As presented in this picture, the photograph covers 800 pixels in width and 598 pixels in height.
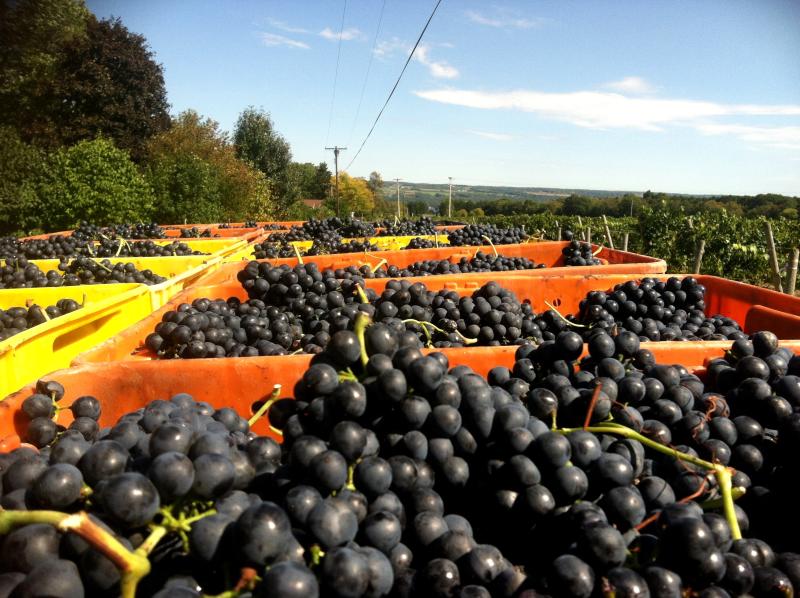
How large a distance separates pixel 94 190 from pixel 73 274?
505 inches

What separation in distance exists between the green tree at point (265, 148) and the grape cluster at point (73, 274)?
39037 millimetres

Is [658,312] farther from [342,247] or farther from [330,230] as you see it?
[330,230]

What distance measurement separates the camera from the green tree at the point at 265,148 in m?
42.4

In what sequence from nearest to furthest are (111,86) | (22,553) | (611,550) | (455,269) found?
(22,553) → (611,550) → (455,269) → (111,86)

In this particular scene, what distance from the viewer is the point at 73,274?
4.62 meters

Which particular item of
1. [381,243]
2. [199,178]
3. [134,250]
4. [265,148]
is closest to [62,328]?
[134,250]

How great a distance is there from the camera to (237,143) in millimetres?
43000

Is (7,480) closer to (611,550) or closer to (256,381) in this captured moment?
(256,381)

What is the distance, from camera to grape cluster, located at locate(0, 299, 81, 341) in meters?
3.23

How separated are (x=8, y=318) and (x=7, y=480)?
276 cm

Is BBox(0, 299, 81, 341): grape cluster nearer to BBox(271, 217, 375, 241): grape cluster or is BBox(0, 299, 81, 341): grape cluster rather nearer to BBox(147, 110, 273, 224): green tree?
BBox(271, 217, 375, 241): grape cluster

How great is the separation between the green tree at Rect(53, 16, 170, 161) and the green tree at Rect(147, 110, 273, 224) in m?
1.20

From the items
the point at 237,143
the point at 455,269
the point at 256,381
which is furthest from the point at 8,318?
the point at 237,143

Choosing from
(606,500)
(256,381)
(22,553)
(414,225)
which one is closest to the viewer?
(22,553)
